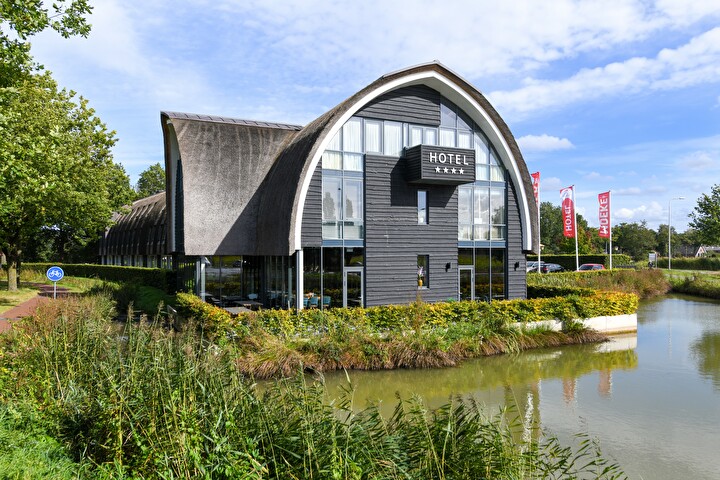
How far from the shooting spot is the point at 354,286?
55.6 feet

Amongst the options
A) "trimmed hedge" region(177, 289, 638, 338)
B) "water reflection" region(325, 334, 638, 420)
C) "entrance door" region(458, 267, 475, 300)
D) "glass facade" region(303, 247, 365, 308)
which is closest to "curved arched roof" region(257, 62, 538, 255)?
"glass facade" region(303, 247, 365, 308)

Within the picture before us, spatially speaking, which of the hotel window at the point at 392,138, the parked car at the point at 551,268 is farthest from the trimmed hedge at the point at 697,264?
the hotel window at the point at 392,138

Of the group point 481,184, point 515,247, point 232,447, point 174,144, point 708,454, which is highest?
point 174,144

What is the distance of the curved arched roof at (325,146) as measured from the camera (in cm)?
1565

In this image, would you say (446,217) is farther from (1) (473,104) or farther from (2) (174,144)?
(2) (174,144)

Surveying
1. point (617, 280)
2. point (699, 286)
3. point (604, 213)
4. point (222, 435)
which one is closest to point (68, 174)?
point (222, 435)

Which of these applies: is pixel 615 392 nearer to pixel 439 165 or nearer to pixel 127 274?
pixel 439 165

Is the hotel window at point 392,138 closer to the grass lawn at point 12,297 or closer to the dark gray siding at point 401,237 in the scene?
the dark gray siding at point 401,237

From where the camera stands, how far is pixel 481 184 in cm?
1911

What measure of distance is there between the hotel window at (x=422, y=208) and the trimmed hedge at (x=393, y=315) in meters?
4.12

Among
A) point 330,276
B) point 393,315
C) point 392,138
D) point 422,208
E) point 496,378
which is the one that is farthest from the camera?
point 422,208

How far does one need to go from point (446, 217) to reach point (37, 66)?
13.0 meters

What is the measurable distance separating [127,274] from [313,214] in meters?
20.3

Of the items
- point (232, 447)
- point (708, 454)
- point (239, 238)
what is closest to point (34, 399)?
point (232, 447)
